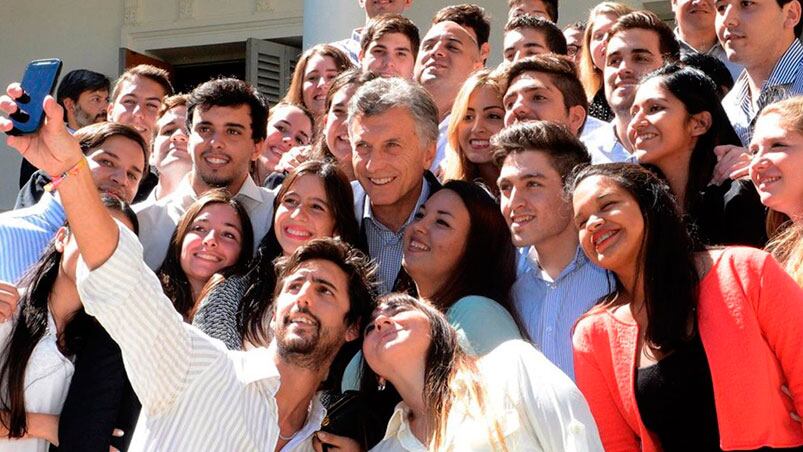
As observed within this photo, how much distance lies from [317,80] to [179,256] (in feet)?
6.96

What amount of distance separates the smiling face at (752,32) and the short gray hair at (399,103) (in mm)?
1295

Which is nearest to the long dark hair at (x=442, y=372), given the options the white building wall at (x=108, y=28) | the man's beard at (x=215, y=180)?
the man's beard at (x=215, y=180)

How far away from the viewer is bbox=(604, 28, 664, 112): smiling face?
18.1ft

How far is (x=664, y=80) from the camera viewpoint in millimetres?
4699

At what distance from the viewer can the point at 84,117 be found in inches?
317

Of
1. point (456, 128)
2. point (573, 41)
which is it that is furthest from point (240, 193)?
point (573, 41)

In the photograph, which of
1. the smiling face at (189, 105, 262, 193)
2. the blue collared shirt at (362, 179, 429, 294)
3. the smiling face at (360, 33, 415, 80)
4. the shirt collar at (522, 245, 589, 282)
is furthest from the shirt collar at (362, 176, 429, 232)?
the smiling face at (360, 33, 415, 80)

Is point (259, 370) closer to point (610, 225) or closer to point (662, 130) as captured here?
point (610, 225)

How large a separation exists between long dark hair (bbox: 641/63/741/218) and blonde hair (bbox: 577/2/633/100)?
154 centimetres

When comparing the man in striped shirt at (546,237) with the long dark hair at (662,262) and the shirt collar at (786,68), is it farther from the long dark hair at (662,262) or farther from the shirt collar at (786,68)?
the shirt collar at (786,68)

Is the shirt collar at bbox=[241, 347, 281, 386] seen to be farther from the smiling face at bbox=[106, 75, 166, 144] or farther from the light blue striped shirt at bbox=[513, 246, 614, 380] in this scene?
the smiling face at bbox=[106, 75, 166, 144]

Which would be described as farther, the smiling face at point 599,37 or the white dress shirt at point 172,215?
the smiling face at point 599,37

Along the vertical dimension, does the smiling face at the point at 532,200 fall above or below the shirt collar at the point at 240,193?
above

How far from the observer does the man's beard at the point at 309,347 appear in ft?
13.1
